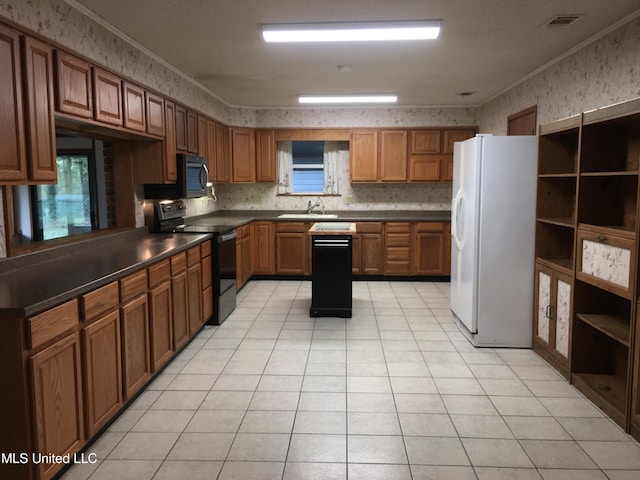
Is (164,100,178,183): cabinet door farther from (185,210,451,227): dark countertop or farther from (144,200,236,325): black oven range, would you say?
(185,210,451,227): dark countertop

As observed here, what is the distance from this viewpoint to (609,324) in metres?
2.98

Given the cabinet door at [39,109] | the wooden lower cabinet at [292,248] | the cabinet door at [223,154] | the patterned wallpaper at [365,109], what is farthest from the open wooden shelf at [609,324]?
the cabinet door at [223,154]

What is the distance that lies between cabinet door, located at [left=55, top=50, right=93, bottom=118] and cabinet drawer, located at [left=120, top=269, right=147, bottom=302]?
1.06 metres

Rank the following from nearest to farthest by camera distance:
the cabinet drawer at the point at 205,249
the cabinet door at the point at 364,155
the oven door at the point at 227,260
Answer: the cabinet drawer at the point at 205,249
the oven door at the point at 227,260
the cabinet door at the point at 364,155

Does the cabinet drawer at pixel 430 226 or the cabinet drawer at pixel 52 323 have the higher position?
the cabinet drawer at pixel 430 226

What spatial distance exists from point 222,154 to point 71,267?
13.1 feet

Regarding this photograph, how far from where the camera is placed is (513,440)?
252 centimetres

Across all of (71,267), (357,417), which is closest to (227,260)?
(71,267)

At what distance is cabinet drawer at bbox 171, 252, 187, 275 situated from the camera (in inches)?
140

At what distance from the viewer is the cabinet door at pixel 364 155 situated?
22.9ft

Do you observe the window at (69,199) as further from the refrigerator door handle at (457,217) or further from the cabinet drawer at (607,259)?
the cabinet drawer at (607,259)

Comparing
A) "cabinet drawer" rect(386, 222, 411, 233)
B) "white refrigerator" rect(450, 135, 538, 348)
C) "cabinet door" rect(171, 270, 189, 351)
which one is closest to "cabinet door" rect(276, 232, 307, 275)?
"cabinet drawer" rect(386, 222, 411, 233)

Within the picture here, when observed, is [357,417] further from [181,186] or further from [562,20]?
[562,20]

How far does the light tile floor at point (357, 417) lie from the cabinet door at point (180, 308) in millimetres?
172
